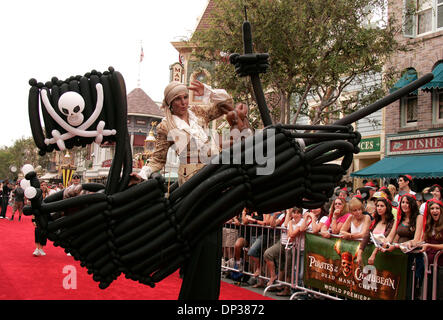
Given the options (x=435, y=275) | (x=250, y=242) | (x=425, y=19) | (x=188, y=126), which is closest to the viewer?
(x=188, y=126)

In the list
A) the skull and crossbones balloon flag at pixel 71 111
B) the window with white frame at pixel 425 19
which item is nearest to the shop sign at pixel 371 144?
the window with white frame at pixel 425 19

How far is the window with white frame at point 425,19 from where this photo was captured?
15.1m

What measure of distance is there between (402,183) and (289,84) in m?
5.13

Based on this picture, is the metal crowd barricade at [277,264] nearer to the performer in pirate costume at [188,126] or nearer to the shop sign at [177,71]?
the performer in pirate costume at [188,126]

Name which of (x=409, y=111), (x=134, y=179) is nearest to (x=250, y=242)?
(x=134, y=179)

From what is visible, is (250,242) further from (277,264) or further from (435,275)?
(435,275)

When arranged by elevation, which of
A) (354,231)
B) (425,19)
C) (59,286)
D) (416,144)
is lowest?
(59,286)

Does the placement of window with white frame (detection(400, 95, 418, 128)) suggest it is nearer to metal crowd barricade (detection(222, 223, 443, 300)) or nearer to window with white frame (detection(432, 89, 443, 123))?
A: window with white frame (detection(432, 89, 443, 123))

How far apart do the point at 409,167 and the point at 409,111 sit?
2798 mm

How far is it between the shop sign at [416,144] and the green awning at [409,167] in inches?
10.9

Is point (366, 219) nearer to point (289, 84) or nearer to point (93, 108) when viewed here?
point (93, 108)

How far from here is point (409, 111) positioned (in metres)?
15.9

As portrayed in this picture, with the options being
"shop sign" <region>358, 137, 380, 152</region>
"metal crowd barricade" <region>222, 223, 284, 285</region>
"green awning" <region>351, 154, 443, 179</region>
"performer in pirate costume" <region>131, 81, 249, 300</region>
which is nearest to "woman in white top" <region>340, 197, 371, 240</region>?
"metal crowd barricade" <region>222, 223, 284, 285</region>

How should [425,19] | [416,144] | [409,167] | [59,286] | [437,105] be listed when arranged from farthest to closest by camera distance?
[425,19]
[416,144]
[437,105]
[409,167]
[59,286]
